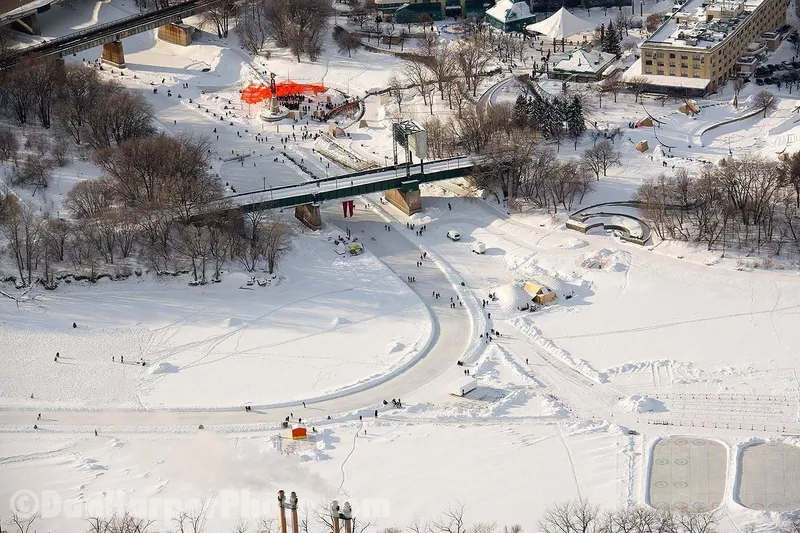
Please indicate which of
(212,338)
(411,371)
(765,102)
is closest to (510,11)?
(765,102)

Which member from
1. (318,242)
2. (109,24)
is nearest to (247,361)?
(318,242)

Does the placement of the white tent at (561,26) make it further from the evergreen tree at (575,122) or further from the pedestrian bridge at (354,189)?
the pedestrian bridge at (354,189)

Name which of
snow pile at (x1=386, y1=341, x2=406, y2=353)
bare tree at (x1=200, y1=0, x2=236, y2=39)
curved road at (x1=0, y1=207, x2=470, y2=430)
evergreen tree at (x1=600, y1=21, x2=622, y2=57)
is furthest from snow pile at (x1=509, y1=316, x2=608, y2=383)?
bare tree at (x1=200, y1=0, x2=236, y2=39)

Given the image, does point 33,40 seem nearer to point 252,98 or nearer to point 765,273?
point 252,98

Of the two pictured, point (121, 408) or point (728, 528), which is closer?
point (728, 528)

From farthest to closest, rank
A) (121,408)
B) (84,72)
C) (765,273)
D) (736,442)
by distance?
1. (84,72)
2. (765,273)
3. (121,408)
4. (736,442)

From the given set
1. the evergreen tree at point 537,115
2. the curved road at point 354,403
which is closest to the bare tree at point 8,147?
the curved road at point 354,403

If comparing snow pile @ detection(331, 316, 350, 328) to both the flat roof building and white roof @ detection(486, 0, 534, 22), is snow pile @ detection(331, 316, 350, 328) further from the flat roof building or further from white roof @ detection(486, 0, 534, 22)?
white roof @ detection(486, 0, 534, 22)
